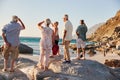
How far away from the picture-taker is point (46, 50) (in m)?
15.8

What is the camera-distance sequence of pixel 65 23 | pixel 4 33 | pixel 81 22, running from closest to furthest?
pixel 4 33
pixel 65 23
pixel 81 22

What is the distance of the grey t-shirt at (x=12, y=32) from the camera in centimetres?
1539

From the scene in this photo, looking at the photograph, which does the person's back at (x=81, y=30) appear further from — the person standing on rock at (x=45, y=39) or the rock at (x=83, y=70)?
the person standing on rock at (x=45, y=39)

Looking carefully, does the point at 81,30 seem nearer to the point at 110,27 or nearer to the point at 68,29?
the point at 68,29

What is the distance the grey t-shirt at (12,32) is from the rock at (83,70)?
7.06 feet

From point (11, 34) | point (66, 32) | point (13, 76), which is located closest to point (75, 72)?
point (66, 32)

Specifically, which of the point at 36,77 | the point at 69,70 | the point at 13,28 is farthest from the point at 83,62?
the point at 13,28

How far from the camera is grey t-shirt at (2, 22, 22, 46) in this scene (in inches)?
606

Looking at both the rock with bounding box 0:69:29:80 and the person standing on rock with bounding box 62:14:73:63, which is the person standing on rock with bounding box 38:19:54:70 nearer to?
the rock with bounding box 0:69:29:80

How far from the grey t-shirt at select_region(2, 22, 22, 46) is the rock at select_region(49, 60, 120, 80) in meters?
2.15

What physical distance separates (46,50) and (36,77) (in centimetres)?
122

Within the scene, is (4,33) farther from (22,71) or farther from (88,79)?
(88,79)

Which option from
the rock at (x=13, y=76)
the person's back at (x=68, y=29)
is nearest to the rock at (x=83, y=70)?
the person's back at (x=68, y=29)

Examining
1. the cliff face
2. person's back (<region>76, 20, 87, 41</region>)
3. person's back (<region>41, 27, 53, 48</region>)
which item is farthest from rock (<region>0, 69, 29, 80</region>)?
the cliff face
